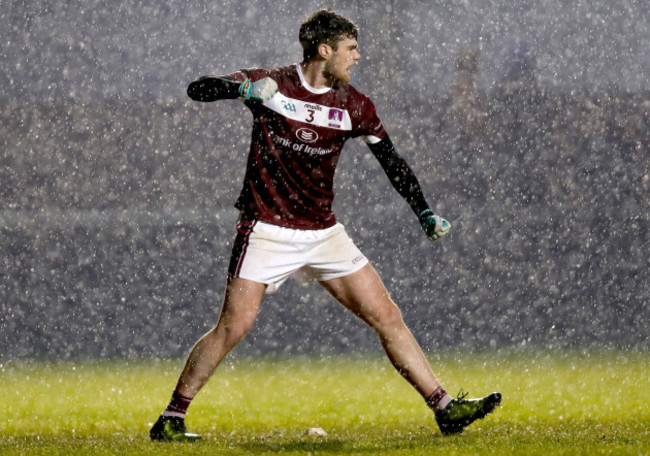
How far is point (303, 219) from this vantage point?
515 cm

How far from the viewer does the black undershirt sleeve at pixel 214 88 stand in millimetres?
4992

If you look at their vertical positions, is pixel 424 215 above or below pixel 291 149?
below

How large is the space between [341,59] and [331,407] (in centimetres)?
244

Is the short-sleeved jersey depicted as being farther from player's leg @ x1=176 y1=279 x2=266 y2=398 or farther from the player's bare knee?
the player's bare knee

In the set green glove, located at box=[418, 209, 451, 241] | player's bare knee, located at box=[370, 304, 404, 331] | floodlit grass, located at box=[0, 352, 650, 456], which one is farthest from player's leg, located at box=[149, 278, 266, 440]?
Result: green glove, located at box=[418, 209, 451, 241]

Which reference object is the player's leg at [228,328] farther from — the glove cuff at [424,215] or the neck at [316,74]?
the neck at [316,74]

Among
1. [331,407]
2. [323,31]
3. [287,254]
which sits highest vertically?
[323,31]

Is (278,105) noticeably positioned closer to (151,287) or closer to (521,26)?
(151,287)

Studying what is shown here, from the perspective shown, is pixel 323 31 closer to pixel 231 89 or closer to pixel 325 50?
pixel 325 50

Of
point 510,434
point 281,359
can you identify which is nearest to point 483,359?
point 281,359

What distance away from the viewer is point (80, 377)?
8.34 metres

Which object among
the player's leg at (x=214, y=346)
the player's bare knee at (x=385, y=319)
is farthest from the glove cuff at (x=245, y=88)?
the player's bare knee at (x=385, y=319)

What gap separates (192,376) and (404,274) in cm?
608

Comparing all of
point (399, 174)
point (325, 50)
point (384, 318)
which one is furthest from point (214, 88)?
point (384, 318)
